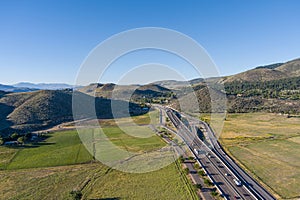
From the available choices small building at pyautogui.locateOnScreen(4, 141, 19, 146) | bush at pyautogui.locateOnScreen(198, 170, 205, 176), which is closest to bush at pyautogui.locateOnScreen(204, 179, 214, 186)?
bush at pyautogui.locateOnScreen(198, 170, 205, 176)

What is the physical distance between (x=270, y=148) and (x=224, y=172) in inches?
843

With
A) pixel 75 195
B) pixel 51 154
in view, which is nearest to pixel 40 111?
pixel 51 154

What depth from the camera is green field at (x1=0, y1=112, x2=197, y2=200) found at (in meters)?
33.2

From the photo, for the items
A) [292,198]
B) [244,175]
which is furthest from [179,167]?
[292,198]

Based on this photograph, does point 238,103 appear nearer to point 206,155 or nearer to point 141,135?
point 141,135

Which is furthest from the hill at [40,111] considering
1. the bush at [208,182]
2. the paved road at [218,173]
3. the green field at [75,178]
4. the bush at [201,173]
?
the bush at [208,182]

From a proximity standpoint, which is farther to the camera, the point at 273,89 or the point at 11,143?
the point at 273,89

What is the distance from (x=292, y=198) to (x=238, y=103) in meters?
93.1

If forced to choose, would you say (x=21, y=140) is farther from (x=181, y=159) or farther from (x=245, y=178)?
(x=245, y=178)

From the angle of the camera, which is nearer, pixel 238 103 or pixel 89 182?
pixel 89 182

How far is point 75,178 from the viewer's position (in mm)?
38844

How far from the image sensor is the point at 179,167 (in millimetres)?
42969

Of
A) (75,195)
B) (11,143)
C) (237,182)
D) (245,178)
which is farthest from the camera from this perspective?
(11,143)

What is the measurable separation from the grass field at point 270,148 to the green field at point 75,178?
47.4 ft
